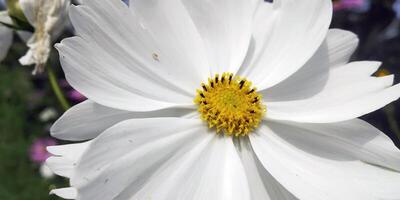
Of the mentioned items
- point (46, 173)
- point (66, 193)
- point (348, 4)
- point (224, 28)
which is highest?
point (348, 4)

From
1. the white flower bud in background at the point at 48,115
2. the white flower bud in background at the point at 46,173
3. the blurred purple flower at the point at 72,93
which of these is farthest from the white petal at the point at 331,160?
the white flower bud in background at the point at 48,115

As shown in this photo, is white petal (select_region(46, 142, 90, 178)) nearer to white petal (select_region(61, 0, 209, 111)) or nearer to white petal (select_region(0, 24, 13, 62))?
white petal (select_region(61, 0, 209, 111))

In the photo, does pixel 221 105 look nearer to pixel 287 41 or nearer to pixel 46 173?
pixel 287 41

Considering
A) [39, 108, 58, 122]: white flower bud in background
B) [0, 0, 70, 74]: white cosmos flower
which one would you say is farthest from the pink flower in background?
[39, 108, 58, 122]: white flower bud in background

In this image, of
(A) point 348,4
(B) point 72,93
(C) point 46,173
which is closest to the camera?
(A) point 348,4

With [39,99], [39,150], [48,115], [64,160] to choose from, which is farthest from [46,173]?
[64,160]

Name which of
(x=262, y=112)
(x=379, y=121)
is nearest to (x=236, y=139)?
(x=262, y=112)

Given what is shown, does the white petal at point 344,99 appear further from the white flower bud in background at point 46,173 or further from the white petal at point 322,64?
the white flower bud in background at point 46,173
